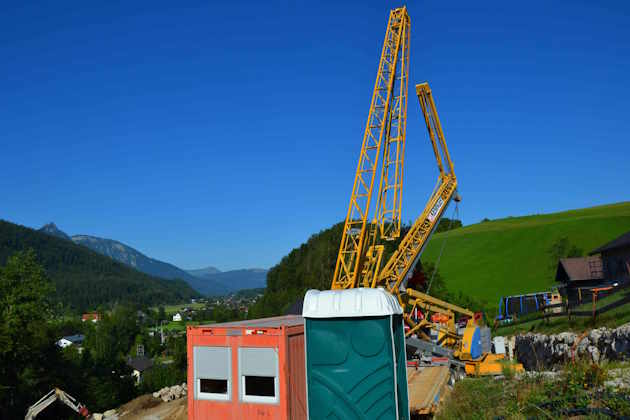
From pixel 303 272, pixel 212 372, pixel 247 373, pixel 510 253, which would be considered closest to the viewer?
pixel 247 373

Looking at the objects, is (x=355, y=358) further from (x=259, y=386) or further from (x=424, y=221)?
(x=424, y=221)

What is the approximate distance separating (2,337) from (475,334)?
87.0ft

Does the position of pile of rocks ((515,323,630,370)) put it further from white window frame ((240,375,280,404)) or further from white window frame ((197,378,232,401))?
white window frame ((197,378,232,401))

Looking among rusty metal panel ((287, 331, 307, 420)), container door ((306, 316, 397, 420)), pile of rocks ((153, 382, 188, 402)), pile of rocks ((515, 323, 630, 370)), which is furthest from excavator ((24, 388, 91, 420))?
container door ((306, 316, 397, 420))

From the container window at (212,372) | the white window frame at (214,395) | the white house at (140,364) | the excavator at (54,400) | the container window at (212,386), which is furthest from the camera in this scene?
the white house at (140,364)

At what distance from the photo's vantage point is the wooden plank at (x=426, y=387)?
39.4ft

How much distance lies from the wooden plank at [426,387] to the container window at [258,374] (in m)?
3.41

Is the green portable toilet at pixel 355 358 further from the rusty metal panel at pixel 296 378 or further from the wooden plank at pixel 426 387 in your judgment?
the wooden plank at pixel 426 387

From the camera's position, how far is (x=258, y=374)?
11.3 meters

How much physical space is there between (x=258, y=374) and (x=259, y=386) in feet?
1.17

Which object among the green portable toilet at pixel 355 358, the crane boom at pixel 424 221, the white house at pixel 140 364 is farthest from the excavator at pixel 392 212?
the white house at pixel 140 364

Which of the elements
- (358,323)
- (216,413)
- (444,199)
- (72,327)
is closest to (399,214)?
(444,199)

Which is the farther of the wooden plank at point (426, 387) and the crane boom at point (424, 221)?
the crane boom at point (424, 221)

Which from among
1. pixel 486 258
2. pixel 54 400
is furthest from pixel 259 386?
pixel 486 258
